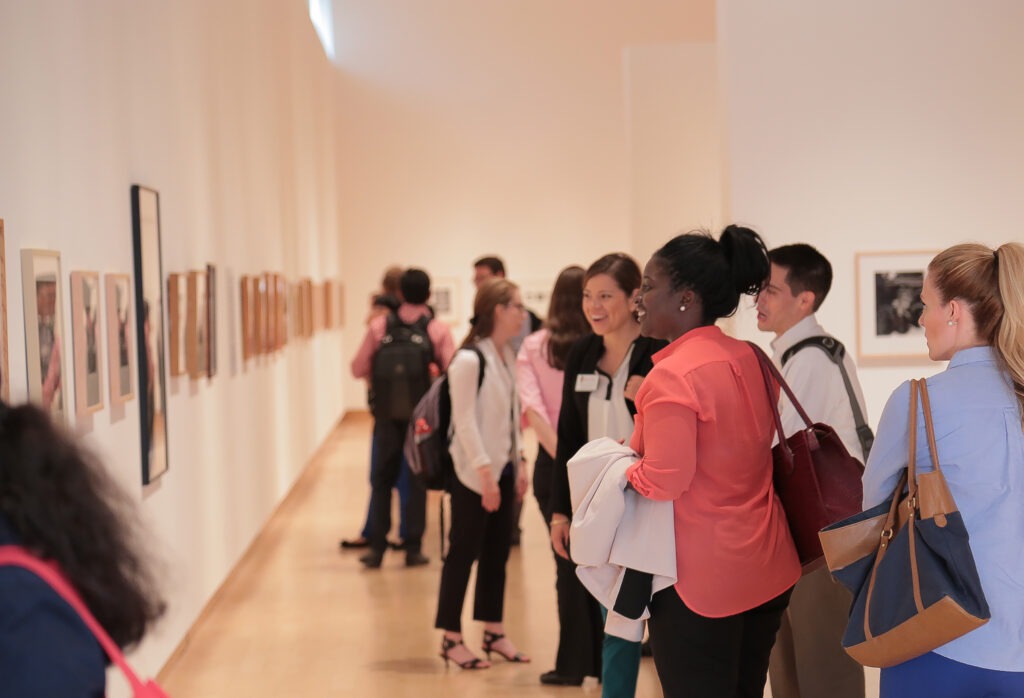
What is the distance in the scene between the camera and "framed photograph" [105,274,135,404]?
5.48 meters

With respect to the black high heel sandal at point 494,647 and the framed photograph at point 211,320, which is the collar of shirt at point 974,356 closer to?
the black high heel sandal at point 494,647

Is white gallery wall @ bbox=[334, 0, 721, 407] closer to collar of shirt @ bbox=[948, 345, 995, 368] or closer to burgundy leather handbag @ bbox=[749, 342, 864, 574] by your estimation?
burgundy leather handbag @ bbox=[749, 342, 864, 574]

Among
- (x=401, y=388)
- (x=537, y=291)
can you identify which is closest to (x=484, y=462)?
(x=401, y=388)

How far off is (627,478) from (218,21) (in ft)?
21.9

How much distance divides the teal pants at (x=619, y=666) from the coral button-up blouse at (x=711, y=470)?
4.18ft

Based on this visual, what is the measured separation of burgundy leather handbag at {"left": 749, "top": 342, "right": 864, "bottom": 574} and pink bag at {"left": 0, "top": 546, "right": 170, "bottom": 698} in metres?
2.24

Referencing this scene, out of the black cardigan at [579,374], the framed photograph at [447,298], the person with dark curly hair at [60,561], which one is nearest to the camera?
the person with dark curly hair at [60,561]

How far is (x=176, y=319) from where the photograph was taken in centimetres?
697

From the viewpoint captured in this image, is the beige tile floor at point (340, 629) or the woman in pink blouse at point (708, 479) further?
the beige tile floor at point (340, 629)

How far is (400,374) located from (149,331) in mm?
3293

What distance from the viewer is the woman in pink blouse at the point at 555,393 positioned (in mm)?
5945

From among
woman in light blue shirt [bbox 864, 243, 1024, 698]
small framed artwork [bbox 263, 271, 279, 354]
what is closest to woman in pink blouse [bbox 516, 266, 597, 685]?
woman in light blue shirt [bbox 864, 243, 1024, 698]

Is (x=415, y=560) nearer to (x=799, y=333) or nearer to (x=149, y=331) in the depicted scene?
(x=149, y=331)

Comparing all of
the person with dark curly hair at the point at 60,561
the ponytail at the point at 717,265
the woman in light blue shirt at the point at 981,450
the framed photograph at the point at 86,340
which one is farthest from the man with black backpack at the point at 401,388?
the person with dark curly hair at the point at 60,561
